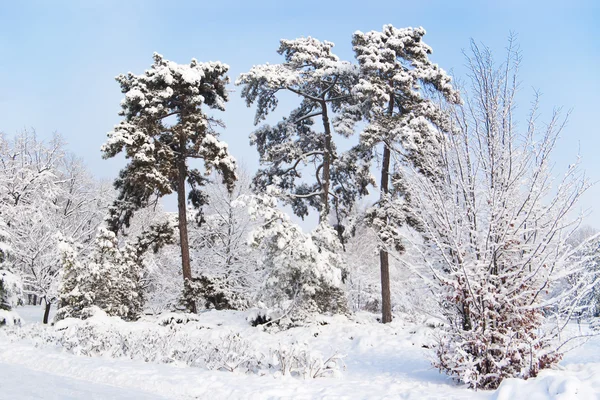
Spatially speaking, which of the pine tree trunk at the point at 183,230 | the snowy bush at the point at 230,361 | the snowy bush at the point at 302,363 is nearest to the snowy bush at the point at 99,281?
the pine tree trunk at the point at 183,230

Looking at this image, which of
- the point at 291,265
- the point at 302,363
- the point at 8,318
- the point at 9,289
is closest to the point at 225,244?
the point at 291,265

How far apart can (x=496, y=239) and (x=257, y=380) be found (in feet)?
14.9

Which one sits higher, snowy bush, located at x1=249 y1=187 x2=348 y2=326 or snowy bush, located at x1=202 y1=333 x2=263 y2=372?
snowy bush, located at x1=249 y1=187 x2=348 y2=326

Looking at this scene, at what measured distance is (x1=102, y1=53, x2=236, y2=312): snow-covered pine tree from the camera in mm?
15953

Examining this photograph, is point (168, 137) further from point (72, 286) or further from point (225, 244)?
point (225, 244)

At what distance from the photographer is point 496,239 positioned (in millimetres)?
7121

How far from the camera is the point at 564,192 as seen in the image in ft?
22.3

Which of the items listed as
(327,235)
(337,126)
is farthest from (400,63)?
(327,235)

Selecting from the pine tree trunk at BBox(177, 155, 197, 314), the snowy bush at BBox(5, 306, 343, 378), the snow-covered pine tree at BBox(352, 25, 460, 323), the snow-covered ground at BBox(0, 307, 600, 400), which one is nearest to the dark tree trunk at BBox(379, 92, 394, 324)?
the snow-covered pine tree at BBox(352, 25, 460, 323)

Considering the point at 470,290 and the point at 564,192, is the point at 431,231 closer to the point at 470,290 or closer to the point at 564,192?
the point at 470,290

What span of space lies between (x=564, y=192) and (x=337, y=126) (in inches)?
410

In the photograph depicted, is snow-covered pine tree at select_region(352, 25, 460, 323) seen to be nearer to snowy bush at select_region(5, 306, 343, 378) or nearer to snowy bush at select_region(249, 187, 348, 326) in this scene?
snowy bush at select_region(249, 187, 348, 326)

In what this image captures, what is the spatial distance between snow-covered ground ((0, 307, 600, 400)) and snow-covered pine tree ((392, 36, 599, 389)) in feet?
1.79

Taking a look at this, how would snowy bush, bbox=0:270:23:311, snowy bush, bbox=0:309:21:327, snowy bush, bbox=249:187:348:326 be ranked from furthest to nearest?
snowy bush, bbox=0:270:23:311 → snowy bush, bbox=0:309:21:327 → snowy bush, bbox=249:187:348:326
